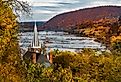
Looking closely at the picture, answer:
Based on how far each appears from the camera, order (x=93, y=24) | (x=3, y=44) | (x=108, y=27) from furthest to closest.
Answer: (x=93, y=24)
(x=108, y=27)
(x=3, y=44)

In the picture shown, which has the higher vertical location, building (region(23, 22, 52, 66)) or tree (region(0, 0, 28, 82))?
tree (region(0, 0, 28, 82))

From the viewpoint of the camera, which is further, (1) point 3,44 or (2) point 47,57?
(2) point 47,57

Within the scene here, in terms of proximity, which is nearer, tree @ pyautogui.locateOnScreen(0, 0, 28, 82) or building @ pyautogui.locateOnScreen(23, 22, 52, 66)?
tree @ pyautogui.locateOnScreen(0, 0, 28, 82)

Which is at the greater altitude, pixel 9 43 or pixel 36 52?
pixel 9 43

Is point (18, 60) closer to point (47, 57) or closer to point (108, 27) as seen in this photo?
point (47, 57)

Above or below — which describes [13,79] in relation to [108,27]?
above

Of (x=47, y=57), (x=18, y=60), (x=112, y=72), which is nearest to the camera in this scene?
(x=18, y=60)

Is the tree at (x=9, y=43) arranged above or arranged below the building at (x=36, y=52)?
above

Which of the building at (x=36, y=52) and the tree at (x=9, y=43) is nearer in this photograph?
the tree at (x=9, y=43)

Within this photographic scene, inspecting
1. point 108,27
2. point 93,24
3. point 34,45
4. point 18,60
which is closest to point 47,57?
point 34,45

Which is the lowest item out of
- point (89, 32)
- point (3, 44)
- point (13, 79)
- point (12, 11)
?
point (89, 32)

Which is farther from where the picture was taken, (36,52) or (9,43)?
(36,52)
